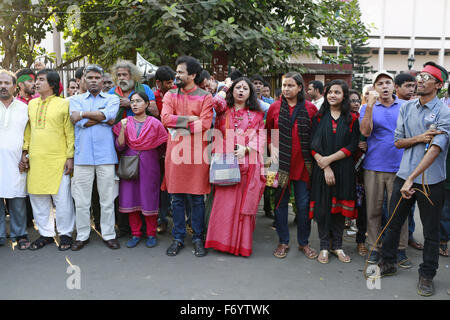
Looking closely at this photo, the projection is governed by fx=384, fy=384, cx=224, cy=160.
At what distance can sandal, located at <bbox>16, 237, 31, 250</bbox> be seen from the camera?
14.2ft

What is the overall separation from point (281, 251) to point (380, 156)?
1.46 metres

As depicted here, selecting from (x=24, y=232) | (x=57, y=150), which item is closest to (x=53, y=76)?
(x=57, y=150)

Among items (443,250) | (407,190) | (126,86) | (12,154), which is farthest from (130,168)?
(443,250)

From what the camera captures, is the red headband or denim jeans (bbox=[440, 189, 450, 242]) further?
denim jeans (bbox=[440, 189, 450, 242])

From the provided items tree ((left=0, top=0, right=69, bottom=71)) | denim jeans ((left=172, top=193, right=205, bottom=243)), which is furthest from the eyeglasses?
tree ((left=0, top=0, right=69, bottom=71))

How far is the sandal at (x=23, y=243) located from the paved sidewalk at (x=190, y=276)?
0.24 ft

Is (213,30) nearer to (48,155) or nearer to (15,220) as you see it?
(48,155)

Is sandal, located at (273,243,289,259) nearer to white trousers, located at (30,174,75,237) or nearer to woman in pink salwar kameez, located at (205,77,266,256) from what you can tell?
woman in pink salwar kameez, located at (205,77,266,256)

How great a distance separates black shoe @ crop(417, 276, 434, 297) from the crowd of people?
351 millimetres

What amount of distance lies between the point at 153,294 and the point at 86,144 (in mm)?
1921

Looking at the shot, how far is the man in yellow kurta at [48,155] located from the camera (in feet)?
14.1

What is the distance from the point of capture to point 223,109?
4.21 meters

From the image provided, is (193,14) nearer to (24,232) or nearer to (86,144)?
(86,144)

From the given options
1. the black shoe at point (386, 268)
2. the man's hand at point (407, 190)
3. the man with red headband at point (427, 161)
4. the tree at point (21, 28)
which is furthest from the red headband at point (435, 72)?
the tree at point (21, 28)
